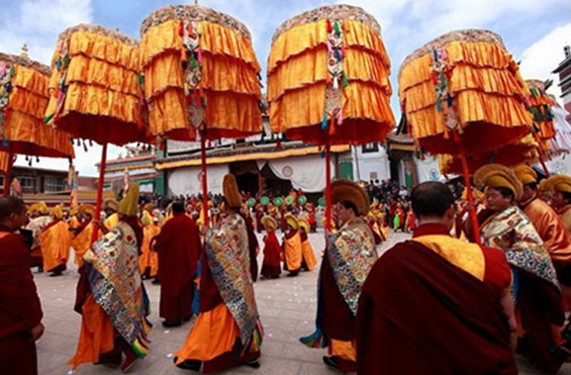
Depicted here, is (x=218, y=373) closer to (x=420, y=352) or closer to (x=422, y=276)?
(x=420, y=352)

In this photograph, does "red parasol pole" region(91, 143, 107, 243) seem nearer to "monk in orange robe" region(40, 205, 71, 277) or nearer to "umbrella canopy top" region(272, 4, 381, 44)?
"umbrella canopy top" region(272, 4, 381, 44)

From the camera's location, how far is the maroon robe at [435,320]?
1.26 metres

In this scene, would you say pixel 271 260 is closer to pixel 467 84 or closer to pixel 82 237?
pixel 82 237

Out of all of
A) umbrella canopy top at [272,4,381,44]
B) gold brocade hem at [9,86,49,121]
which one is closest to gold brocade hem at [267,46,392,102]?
umbrella canopy top at [272,4,381,44]

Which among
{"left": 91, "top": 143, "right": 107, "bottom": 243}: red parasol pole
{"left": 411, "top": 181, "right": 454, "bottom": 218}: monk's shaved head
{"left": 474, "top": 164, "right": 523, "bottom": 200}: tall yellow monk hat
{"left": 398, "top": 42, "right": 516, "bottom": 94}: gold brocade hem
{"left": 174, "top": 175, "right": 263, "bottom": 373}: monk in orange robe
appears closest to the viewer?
{"left": 411, "top": 181, "right": 454, "bottom": 218}: monk's shaved head

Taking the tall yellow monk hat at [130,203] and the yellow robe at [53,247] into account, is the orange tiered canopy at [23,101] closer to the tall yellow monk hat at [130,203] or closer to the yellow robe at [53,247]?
the tall yellow monk hat at [130,203]

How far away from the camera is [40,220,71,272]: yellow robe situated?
7.84 meters

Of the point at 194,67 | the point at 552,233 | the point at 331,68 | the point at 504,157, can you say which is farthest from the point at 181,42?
the point at 504,157

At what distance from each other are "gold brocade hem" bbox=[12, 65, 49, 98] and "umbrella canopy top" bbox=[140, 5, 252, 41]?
1.83 m

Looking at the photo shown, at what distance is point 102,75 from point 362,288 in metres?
3.15

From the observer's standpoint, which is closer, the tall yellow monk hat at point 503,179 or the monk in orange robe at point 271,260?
the tall yellow monk hat at point 503,179

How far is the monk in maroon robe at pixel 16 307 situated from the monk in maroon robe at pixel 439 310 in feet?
→ 6.75

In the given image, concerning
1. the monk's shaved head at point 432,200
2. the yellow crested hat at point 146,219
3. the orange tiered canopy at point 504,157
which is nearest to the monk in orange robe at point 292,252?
the orange tiered canopy at point 504,157

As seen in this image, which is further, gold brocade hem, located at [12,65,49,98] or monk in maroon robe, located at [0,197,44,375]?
gold brocade hem, located at [12,65,49,98]
